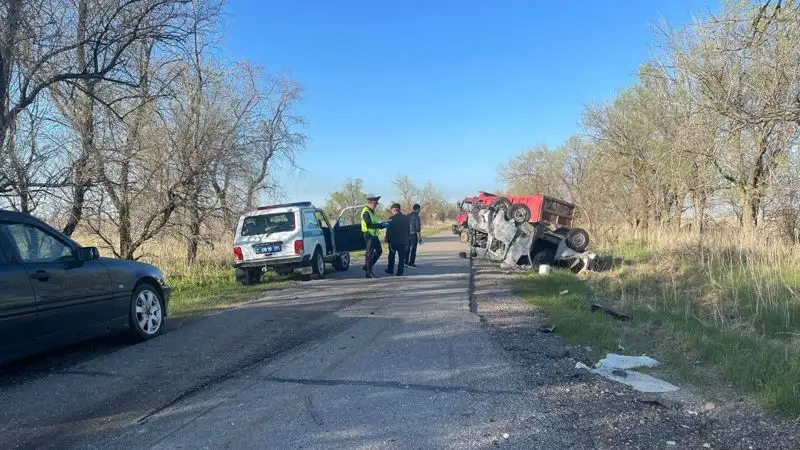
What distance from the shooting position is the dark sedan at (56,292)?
5.07 m

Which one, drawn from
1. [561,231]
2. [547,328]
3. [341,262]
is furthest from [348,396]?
[561,231]

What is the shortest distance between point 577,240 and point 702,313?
6253 millimetres

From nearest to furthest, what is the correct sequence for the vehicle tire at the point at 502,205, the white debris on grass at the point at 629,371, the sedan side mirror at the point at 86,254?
1. the white debris on grass at the point at 629,371
2. the sedan side mirror at the point at 86,254
3. the vehicle tire at the point at 502,205

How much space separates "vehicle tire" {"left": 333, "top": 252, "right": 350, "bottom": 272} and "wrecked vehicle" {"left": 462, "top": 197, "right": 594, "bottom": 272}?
4.34 meters

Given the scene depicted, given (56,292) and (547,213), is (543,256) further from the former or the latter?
(56,292)

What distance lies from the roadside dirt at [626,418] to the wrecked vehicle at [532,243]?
8707mm

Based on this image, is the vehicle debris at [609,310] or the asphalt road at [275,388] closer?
the asphalt road at [275,388]

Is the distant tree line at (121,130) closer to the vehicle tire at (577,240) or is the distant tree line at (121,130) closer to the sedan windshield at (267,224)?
the sedan windshield at (267,224)

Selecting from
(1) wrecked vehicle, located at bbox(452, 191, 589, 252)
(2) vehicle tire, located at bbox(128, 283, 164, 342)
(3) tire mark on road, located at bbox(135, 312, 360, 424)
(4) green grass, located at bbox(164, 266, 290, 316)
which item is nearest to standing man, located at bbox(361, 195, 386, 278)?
(4) green grass, located at bbox(164, 266, 290, 316)

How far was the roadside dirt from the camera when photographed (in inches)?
143

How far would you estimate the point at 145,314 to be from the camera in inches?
276

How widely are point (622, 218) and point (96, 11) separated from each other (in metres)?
19.8

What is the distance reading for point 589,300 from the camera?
9344 mm

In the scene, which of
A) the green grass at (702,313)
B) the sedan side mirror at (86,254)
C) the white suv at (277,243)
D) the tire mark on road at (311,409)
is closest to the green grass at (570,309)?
the green grass at (702,313)
